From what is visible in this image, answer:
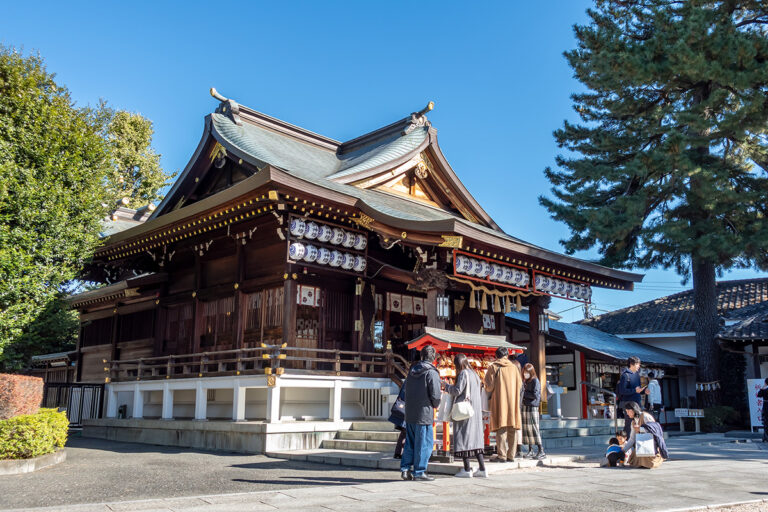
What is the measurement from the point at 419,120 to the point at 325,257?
7.29 metres

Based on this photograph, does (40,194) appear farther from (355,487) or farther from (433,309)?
(355,487)

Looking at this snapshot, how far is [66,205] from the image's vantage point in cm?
1447

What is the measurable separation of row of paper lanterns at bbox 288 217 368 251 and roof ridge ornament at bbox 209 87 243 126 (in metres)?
6.09

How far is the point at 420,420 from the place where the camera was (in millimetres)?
8219

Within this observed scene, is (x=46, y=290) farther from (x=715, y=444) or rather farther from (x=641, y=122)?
(x=641, y=122)

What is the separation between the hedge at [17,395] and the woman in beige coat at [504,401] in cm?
868

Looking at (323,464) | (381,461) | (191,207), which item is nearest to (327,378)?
(323,464)

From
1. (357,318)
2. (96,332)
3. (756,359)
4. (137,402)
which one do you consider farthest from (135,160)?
(756,359)

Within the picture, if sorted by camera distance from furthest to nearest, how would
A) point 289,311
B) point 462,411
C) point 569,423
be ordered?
point 289,311, point 569,423, point 462,411

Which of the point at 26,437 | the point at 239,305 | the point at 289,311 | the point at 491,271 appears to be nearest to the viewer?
the point at 26,437

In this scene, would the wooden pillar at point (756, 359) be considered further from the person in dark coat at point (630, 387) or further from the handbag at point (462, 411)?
the handbag at point (462, 411)

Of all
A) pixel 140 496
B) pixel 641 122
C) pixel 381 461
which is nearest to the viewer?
pixel 140 496

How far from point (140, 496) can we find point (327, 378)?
6.61 metres

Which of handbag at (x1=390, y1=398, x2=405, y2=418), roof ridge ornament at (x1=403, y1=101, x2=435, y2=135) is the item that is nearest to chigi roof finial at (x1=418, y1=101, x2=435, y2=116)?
roof ridge ornament at (x1=403, y1=101, x2=435, y2=135)
